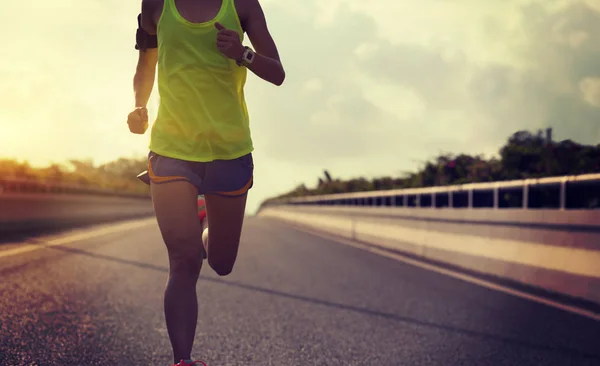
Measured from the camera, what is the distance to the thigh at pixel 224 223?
371cm

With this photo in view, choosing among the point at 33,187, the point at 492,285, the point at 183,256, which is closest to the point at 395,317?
the point at 492,285

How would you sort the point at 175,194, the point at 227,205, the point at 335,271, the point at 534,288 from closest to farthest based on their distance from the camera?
1. the point at 175,194
2. the point at 227,205
3. the point at 534,288
4. the point at 335,271

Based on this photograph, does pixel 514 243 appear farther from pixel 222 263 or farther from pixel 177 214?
pixel 177 214

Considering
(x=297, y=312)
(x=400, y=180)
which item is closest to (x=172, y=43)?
(x=297, y=312)

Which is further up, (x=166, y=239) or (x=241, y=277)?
(x=166, y=239)

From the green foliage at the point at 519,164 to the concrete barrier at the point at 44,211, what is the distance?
1006cm

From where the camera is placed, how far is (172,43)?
3.52m

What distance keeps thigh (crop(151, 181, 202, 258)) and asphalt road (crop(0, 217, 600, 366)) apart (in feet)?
4.79

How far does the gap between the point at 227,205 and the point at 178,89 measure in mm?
648

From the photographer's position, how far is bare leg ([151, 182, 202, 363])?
348cm

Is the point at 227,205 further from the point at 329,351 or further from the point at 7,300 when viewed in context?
the point at 7,300

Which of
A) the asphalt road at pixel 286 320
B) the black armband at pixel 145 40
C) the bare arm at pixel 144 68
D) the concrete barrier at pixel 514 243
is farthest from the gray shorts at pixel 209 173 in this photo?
the concrete barrier at pixel 514 243

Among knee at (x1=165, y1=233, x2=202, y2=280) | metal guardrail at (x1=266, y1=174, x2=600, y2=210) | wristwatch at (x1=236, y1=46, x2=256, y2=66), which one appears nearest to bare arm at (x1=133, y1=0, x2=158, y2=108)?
wristwatch at (x1=236, y1=46, x2=256, y2=66)

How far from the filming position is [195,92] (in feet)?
11.6
